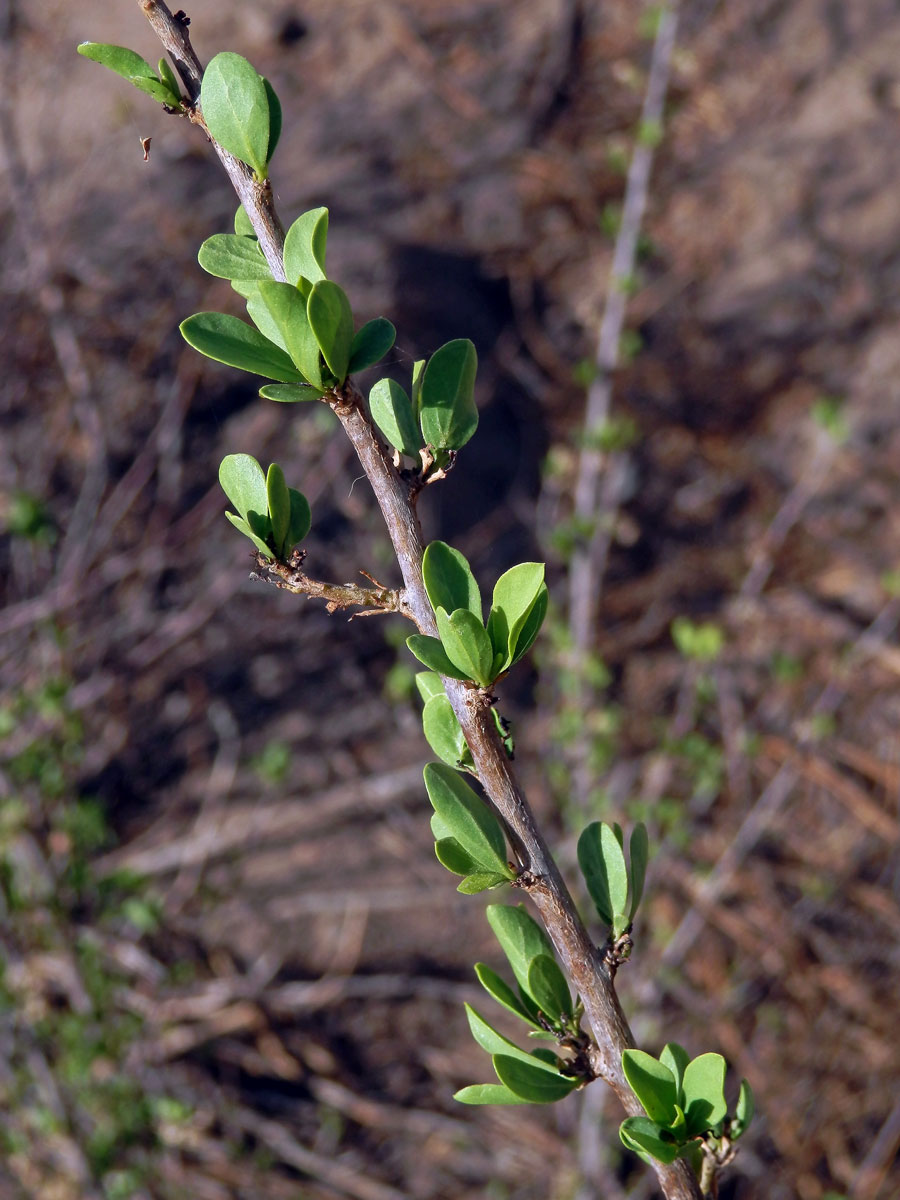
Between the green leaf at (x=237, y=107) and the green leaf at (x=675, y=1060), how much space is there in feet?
2.19

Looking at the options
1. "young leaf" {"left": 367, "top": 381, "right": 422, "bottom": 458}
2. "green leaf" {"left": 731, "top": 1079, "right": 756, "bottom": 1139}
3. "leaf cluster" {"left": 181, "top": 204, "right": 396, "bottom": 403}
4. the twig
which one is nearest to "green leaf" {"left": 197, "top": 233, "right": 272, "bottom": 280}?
"leaf cluster" {"left": 181, "top": 204, "right": 396, "bottom": 403}

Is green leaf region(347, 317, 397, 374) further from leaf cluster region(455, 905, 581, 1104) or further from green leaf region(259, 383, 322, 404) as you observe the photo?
leaf cluster region(455, 905, 581, 1104)

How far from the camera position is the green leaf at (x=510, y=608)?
1.97ft

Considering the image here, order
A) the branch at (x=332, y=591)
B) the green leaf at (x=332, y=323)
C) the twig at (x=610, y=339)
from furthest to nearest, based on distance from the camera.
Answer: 1. the twig at (x=610, y=339)
2. the branch at (x=332, y=591)
3. the green leaf at (x=332, y=323)

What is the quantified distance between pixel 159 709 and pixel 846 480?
2.79m

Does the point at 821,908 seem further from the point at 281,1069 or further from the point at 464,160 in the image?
the point at 464,160

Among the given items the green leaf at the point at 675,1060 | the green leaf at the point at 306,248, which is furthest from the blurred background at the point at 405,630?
the green leaf at the point at 306,248

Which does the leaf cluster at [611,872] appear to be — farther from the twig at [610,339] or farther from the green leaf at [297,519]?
the twig at [610,339]

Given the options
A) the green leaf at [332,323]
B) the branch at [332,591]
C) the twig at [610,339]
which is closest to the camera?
the green leaf at [332,323]

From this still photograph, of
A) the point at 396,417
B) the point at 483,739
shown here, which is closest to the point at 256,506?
the point at 396,417

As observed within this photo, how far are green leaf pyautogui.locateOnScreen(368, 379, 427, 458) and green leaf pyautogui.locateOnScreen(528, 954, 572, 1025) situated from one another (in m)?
0.37

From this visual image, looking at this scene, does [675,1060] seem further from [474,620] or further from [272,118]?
[272,118]

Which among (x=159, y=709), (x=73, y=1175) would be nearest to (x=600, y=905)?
(x=73, y=1175)

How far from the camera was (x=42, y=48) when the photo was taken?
452cm
